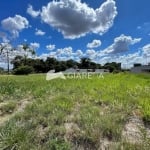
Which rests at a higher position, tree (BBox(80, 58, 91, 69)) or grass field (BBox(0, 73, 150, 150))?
tree (BBox(80, 58, 91, 69))

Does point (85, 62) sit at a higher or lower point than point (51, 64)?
higher

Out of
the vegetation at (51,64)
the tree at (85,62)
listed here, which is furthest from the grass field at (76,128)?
the tree at (85,62)

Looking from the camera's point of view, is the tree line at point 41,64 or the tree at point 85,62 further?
the tree at point 85,62

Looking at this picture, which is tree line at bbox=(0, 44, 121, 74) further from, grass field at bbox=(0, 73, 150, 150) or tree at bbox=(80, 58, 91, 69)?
grass field at bbox=(0, 73, 150, 150)

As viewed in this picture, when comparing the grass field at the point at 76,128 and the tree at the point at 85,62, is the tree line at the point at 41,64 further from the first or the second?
the grass field at the point at 76,128

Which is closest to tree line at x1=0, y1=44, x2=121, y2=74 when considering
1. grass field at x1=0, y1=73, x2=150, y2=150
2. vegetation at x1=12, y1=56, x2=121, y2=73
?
vegetation at x1=12, y1=56, x2=121, y2=73

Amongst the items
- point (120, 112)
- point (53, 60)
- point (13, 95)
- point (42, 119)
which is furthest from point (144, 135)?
point (53, 60)

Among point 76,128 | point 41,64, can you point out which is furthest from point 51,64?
point 76,128

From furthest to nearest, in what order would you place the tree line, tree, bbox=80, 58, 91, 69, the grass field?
tree, bbox=80, 58, 91, 69, the tree line, the grass field

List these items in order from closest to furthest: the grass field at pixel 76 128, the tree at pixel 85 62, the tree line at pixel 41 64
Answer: the grass field at pixel 76 128, the tree line at pixel 41 64, the tree at pixel 85 62

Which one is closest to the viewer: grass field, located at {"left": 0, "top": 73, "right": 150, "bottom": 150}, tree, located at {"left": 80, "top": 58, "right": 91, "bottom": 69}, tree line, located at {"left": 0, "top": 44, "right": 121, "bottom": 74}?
grass field, located at {"left": 0, "top": 73, "right": 150, "bottom": 150}

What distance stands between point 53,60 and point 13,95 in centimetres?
5432

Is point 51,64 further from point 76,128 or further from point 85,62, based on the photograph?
point 76,128

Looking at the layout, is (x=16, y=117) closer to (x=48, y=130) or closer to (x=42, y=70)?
(x=48, y=130)
